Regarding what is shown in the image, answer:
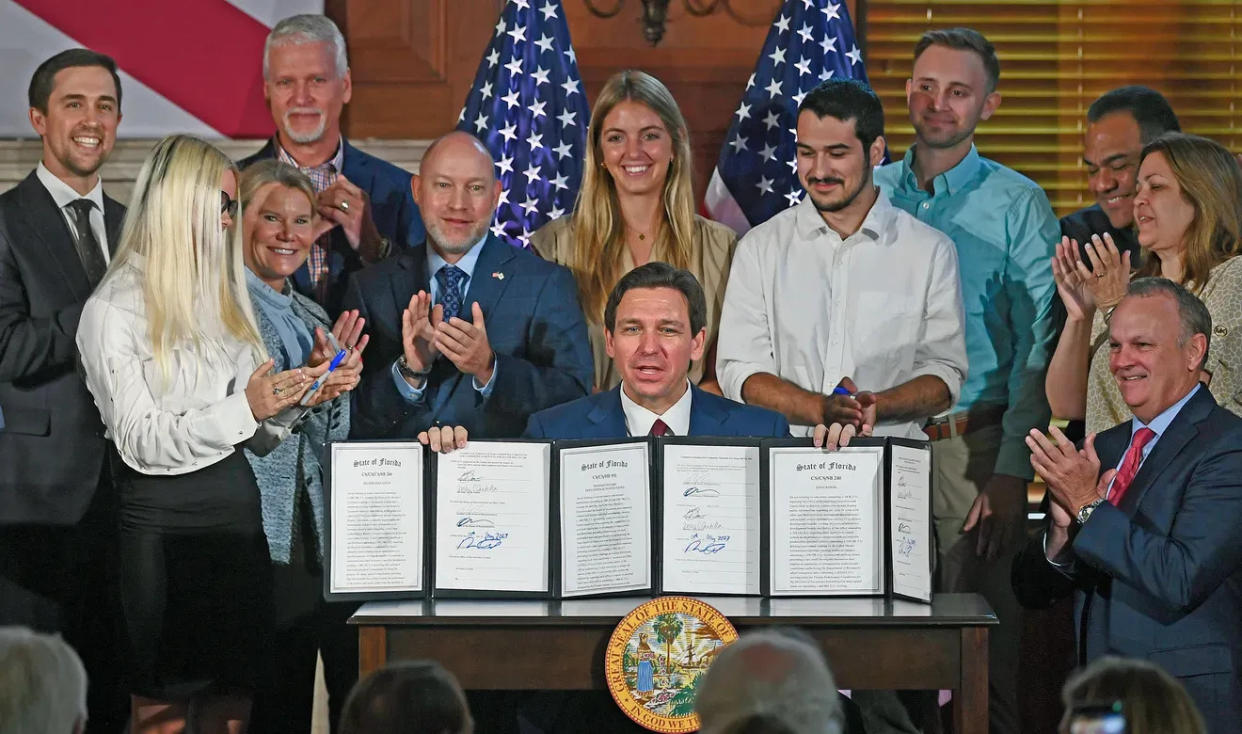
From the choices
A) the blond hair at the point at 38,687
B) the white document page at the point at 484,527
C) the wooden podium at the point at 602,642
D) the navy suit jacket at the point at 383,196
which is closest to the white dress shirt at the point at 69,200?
the navy suit jacket at the point at 383,196

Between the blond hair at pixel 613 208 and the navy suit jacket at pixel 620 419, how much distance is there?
2.72 feet

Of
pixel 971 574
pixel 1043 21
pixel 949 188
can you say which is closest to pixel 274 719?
pixel 971 574

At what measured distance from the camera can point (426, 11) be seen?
6.00 metres

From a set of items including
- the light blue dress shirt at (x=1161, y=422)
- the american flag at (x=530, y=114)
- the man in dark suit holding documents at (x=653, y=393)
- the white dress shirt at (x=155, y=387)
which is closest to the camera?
the light blue dress shirt at (x=1161, y=422)

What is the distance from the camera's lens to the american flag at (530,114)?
18.1ft

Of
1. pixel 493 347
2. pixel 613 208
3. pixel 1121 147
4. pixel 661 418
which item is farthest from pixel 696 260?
pixel 1121 147

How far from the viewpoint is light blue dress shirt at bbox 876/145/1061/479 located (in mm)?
Answer: 5008

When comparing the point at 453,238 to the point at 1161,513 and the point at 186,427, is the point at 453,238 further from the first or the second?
the point at 1161,513

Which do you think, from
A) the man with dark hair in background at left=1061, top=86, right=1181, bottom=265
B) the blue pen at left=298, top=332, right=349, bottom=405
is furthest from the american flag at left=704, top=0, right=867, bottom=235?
the blue pen at left=298, top=332, right=349, bottom=405

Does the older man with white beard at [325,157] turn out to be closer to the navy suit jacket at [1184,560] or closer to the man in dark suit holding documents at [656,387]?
the man in dark suit holding documents at [656,387]

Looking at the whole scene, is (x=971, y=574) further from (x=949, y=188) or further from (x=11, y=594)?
(x=11, y=594)

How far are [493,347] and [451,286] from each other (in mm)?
226

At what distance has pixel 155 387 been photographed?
430 centimetres

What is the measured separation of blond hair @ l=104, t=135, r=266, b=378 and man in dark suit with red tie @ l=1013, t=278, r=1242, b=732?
213 centimetres
